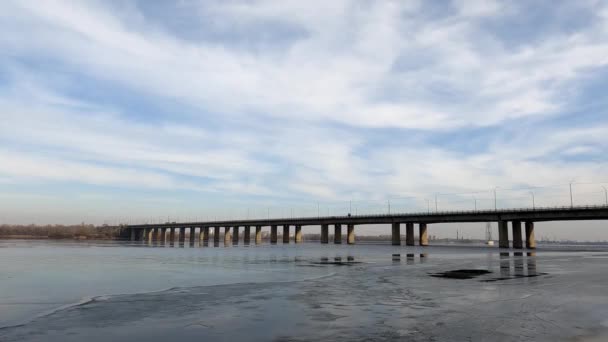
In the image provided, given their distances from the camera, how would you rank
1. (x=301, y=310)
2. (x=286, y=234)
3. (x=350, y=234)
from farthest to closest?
(x=286, y=234), (x=350, y=234), (x=301, y=310)

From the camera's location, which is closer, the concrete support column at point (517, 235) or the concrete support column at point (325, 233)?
the concrete support column at point (517, 235)

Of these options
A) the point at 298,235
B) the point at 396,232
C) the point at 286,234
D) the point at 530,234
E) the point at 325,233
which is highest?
the point at 530,234

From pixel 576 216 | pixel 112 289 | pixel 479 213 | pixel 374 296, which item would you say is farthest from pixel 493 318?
pixel 479 213

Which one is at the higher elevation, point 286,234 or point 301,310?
point 301,310

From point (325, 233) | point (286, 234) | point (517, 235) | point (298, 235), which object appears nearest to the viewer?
point (517, 235)

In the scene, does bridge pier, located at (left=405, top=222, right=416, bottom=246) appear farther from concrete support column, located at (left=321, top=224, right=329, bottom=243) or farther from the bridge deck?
concrete support column, located at (left=321, top=224, right=329, bottom=243)

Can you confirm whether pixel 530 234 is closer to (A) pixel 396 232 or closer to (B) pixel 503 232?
(B) pixel 503 232

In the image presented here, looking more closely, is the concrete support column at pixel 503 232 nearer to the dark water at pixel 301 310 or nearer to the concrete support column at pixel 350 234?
the concrete support column at pixel 350 234

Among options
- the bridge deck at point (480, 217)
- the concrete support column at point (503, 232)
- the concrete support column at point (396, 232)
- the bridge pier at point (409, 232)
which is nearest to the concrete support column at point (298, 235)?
the bridge deck at point (480, 217)

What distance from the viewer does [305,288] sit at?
2430 cm

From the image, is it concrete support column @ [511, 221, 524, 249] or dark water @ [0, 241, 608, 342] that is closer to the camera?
dark water @ [0, 241, 608, 342]

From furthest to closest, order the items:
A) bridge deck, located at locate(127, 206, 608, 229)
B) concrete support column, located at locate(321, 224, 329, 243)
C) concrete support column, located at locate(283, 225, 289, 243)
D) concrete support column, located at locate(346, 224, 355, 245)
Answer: concrete support column, located at locate(283, 225, 289, 243) < concrete support column, located at locate(321, 224, 329, 243) < concrete support column, located at locate(346, 224, 355, 245) < bridge deck, located at locate(127, 206, 608, 229)

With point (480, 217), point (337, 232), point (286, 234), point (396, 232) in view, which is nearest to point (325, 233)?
point (337, 232)

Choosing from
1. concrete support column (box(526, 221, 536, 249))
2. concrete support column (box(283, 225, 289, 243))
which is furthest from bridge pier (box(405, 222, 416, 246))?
concrete support column (box(283, 225, 289, 243))
